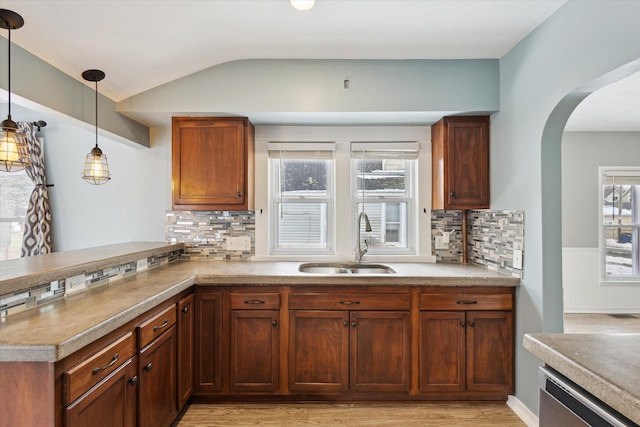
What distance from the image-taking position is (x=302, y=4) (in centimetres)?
201

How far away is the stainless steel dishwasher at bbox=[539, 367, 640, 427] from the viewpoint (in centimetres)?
91

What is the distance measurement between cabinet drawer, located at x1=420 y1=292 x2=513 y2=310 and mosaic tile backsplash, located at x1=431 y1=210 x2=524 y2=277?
0.21 metres

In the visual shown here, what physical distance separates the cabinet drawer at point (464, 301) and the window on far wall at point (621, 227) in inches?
128

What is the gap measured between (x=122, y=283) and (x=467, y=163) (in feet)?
8.57

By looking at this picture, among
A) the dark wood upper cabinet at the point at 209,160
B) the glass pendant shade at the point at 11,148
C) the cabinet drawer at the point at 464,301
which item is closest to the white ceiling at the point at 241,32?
the dark wood upper cabinet at the point at 209,160

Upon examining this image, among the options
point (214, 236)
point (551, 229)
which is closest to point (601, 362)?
point (551, 229)

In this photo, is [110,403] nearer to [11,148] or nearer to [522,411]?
[11,148]

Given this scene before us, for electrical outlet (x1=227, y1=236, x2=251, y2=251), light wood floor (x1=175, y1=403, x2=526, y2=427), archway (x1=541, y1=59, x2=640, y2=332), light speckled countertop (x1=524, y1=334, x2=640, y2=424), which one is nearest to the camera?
light speckled countertop (x1=524, y1=334, x2=640, y2=424)

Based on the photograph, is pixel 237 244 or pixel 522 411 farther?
pixel 237 244

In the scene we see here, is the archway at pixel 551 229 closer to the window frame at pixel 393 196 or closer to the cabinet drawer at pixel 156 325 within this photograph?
the window frame at pixel 393 196

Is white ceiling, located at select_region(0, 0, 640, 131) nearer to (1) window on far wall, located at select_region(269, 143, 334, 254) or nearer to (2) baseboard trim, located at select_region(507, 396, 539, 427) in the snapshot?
(1) window on far wall, located at select_region(269, 143, 334, 254)

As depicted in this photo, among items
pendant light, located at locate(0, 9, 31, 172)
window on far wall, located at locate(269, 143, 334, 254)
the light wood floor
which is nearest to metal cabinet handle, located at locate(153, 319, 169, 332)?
the light wood floor

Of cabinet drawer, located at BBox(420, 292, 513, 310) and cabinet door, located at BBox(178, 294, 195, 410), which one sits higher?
cabinet drawer, located at BBox(420, 292, 513, 310)

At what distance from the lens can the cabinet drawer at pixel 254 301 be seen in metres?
2.48
